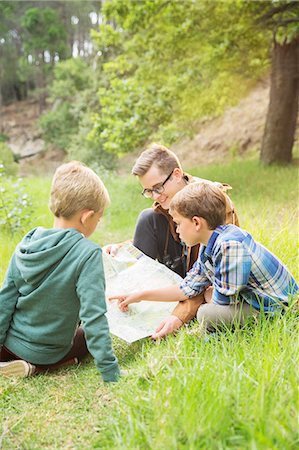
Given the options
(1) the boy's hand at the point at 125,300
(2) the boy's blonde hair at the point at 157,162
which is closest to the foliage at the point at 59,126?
(2) the boy's blonde hair at the point at 157,162

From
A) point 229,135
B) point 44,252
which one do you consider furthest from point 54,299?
point 229,135

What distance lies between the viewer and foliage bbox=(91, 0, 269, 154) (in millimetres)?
9266

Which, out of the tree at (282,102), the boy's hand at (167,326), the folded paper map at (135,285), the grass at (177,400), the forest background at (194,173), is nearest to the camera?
the grass at (177,400)

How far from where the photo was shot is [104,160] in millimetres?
20656

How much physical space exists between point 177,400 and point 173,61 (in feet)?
Result: 32.0

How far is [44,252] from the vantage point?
2707mm

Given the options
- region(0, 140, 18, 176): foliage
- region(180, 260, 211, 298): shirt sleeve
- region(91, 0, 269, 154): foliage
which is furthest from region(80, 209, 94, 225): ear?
region(0, 140, 18, 176): foliage

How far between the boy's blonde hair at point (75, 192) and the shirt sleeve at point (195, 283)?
77 centimetres

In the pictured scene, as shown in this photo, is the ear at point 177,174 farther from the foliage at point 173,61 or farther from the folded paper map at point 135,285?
the foliage at point 173,61

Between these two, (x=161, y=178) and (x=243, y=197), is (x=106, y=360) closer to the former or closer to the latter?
(x=161, y=178)

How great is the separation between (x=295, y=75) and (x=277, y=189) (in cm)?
291

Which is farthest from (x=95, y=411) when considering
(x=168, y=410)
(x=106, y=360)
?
(x=168, y=410)

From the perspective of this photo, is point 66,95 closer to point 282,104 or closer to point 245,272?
point 282,104

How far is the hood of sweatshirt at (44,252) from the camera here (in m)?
2.72
